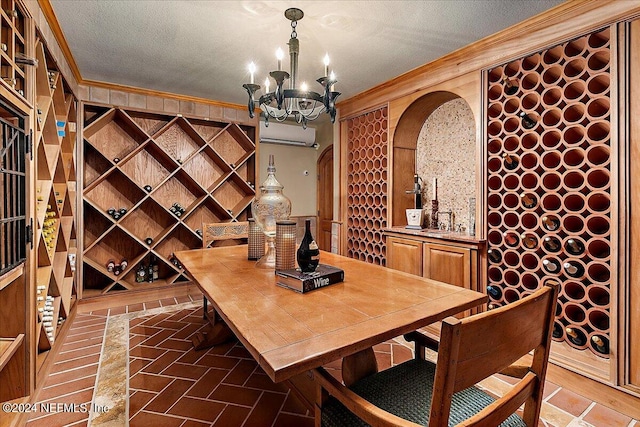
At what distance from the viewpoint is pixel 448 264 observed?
275 cm

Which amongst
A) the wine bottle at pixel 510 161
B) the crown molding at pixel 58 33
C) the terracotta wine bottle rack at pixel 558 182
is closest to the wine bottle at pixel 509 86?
the terracotta wine bottle rack at pixel 558 182

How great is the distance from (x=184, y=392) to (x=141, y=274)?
227cm

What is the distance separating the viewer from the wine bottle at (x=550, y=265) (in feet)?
7.16

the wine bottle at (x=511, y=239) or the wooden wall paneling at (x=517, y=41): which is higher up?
the wooden wall paneling at (x=517, y=41)

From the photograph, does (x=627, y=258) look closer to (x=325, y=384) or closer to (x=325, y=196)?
(x=325, y=384)

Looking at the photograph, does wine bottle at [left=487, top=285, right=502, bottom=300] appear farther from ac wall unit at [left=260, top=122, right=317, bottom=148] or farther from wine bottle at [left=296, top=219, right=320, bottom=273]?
ac wall unit at [left=260, top=122, right=317, bottom=148]

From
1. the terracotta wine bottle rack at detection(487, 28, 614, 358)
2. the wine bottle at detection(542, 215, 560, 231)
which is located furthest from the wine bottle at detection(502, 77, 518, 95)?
the wine bottle at detection(542, 215, 560, 231)

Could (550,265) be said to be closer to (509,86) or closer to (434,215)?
(434,215)

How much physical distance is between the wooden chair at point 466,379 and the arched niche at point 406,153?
2.32m

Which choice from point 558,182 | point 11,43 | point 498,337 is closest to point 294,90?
point 11,43

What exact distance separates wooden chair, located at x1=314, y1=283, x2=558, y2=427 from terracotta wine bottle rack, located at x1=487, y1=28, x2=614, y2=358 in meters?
1.31

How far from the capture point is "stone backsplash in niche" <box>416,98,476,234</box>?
3.09m

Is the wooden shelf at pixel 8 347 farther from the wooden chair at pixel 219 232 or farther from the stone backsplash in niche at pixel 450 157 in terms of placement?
the stone backsplash in niche at pixel 450 157

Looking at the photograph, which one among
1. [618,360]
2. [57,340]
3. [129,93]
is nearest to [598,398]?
[618,360]
